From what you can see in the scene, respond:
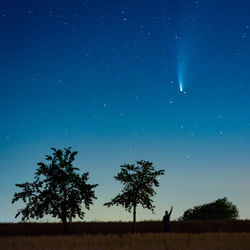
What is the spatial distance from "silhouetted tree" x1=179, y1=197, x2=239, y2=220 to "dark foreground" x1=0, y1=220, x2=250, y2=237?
35.5 m

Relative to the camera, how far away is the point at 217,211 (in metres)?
80.5

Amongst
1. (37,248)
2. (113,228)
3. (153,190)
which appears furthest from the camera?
(113,228)

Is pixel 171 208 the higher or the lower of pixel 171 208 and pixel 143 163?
the lower

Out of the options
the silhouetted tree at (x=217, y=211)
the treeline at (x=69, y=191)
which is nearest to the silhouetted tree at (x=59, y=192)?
the treeline at (x=69, y=191)

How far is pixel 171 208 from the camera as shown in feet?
117

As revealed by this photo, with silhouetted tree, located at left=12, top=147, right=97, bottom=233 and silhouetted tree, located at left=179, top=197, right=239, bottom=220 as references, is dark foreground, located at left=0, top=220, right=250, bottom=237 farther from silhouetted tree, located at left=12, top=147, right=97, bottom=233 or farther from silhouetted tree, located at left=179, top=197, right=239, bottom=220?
silhouetted tree, located at left=179, top=197, right=239, bottom=220

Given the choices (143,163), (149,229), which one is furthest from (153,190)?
(149,229)

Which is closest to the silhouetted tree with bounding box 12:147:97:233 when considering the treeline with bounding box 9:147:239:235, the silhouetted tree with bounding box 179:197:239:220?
the treeline with bounding box 9:147:239:235

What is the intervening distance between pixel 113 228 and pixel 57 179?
9.54 meters

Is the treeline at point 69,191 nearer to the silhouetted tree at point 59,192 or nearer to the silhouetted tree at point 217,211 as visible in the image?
the silhouetted tree at point 59,192

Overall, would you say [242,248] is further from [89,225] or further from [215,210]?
[215,210]

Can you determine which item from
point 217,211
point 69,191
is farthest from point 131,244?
point 217,211

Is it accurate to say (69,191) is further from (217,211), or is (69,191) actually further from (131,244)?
(217,211)

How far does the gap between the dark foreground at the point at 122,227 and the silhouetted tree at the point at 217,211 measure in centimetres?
3552
